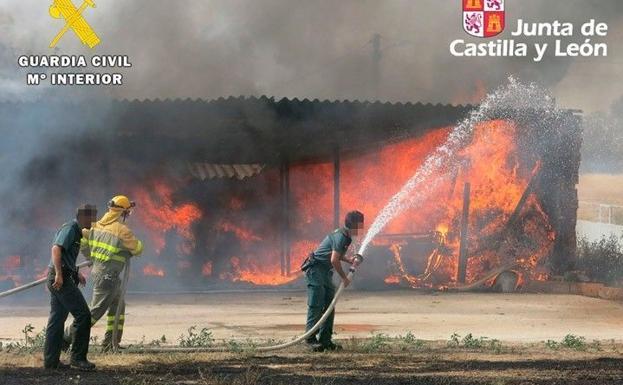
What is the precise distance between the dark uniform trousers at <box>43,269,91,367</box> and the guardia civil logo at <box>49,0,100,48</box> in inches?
609

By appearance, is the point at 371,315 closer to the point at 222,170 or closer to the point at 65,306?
the point at 222,170

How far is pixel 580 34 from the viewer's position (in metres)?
27.2

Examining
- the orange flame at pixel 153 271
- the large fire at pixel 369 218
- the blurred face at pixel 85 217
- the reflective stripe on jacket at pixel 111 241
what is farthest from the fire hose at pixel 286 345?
the orange flame at pixel 153 271

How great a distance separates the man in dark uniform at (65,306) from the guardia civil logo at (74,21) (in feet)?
50.3

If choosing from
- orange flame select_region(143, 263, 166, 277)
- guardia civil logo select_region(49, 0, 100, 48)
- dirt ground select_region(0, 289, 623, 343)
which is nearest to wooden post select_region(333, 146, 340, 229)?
dirt ground select_region(0, 289, 623, 343)

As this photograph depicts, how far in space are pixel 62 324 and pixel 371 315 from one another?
19.3 feet

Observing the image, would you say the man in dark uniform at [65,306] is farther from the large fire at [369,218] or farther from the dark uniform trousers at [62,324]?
the large fire at [369,218]

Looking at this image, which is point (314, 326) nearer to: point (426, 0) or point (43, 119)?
point (43, 119)

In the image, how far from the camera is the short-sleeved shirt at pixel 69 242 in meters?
8.34

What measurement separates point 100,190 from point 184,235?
5.78ft

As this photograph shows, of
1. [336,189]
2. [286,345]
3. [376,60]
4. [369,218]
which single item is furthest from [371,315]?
[376,60]

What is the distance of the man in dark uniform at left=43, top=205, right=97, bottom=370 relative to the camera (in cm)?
826

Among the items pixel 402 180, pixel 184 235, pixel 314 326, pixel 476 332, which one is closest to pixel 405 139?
pixel 402 180

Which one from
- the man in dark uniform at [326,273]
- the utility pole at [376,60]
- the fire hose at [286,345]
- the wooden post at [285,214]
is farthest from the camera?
the utility pole at [376,60]
